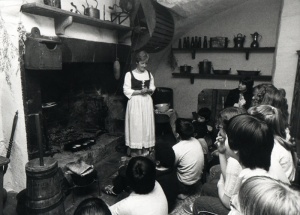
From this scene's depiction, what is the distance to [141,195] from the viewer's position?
1.75m

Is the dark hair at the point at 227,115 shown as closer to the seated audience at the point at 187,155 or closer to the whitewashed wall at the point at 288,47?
the seated audience at the point at 187,155

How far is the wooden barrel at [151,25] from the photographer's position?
4352mm

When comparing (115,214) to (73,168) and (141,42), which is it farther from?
(141,42)

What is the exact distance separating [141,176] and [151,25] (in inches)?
131

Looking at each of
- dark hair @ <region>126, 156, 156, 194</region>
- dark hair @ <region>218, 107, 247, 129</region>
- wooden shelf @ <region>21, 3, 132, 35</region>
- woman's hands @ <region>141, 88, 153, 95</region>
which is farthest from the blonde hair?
wooden shelf @ <region>21, 3, 132, 35</region>

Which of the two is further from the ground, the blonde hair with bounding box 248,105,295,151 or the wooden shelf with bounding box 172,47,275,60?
the wooden shelf with bounding box 172,47,275,60

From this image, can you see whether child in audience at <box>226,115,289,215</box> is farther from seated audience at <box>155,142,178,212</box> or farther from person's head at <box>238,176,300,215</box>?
seated audience at <box>155,142,178,212</box>

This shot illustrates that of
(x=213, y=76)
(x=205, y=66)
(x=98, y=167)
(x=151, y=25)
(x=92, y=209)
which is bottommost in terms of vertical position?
(x=98, y=167)

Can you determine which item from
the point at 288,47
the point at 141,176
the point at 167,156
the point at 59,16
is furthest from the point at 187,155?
the point at 288,47

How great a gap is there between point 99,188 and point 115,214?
1.32m

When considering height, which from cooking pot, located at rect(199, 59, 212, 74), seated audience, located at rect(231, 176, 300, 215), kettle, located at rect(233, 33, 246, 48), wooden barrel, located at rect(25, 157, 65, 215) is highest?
kettle, located at rect(233, 33, 246, 48)

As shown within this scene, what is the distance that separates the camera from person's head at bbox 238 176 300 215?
906 millimetres

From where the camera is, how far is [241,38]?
5.36 m

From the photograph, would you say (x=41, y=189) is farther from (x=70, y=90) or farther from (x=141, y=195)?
(x=70, y=90)
